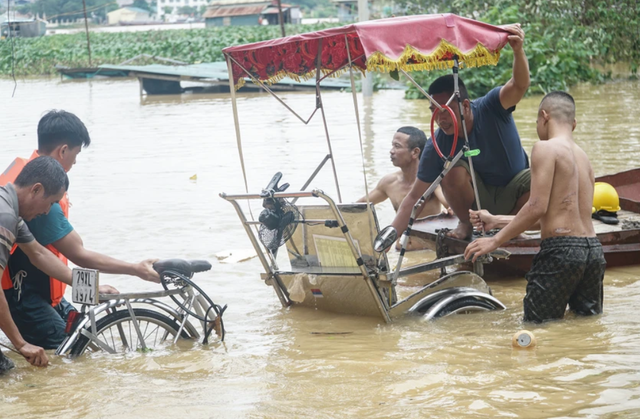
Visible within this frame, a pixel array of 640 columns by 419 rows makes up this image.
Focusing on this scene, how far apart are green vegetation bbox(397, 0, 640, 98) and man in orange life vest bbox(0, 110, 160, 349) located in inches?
696

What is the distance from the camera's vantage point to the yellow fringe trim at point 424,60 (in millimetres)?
Answer: 4766

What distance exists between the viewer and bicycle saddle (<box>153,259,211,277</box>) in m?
4.54

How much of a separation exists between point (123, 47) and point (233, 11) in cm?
2029

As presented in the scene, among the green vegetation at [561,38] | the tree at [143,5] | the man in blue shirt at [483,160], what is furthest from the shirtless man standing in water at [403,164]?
the tree at [143,5]

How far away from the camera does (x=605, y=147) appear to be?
42.0ft

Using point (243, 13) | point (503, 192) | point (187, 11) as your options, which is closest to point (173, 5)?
point (187, 11)

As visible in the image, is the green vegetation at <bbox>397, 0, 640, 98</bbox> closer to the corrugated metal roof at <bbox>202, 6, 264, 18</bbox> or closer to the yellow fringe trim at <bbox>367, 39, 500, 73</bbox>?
the yellow fringe trim at <bbox>367, 39, 500, 73</bbox>

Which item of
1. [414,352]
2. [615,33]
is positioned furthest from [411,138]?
[615,33]

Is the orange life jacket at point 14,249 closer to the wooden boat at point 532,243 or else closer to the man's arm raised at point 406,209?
the man's arm raised at point 406,209

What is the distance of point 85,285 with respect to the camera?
4316mm

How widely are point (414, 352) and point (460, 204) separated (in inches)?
68.2

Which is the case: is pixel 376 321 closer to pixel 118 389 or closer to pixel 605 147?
pixel 118 389

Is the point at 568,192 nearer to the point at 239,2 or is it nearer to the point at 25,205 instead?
the point at 25,205

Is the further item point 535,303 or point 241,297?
point 241,297
